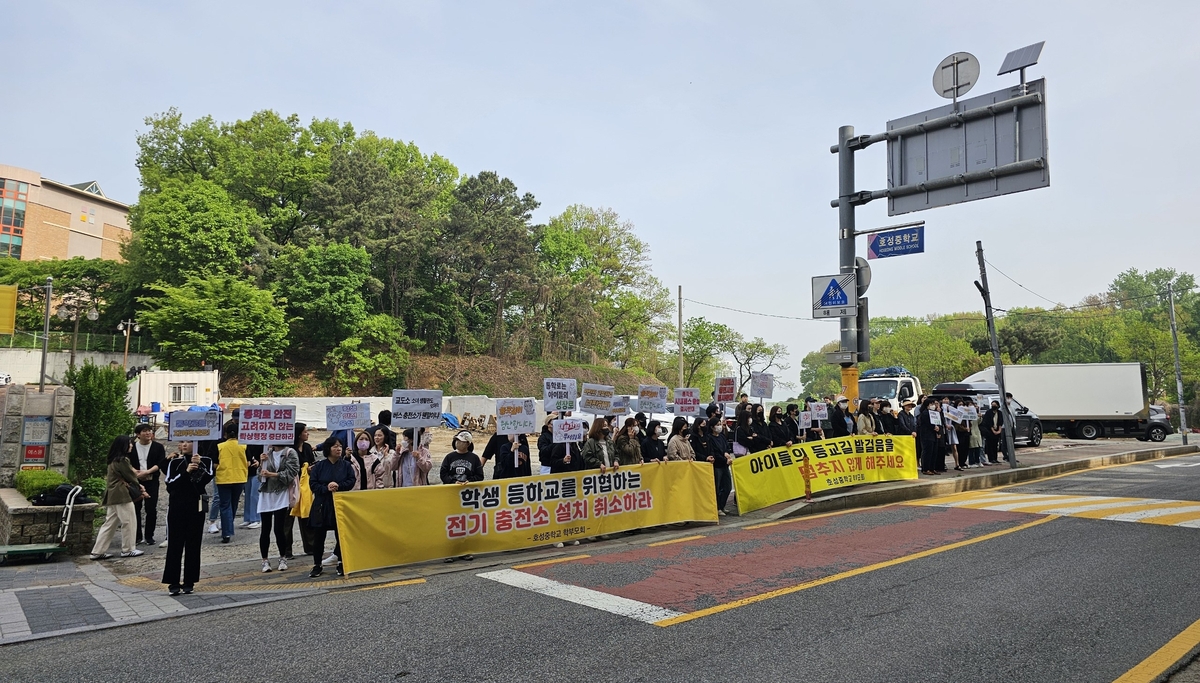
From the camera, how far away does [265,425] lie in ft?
31.9

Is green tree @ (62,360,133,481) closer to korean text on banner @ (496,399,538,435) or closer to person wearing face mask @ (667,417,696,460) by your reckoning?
korean text on banner @ (496,399,538,435)

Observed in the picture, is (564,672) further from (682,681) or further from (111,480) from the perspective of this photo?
(111,480)

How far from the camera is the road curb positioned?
42.4 feet

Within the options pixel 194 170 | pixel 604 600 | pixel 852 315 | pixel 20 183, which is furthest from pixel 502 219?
pixel 20 183

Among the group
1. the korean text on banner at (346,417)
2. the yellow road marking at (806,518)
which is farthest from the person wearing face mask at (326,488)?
the yellow road marking at (806,518)

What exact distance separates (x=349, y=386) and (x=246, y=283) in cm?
874

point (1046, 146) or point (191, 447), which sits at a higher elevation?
point (1046, 146)

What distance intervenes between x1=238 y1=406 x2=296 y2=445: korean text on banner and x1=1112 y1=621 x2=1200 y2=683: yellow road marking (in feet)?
29.9

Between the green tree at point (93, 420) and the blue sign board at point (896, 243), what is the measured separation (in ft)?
51.0

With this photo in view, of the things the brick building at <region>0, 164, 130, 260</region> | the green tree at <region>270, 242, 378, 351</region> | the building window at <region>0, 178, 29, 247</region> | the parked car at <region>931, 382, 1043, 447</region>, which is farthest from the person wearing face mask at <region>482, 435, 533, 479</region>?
the building window at <region>0, 178, 29, 247</region>

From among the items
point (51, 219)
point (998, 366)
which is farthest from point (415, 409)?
point (51, 219)

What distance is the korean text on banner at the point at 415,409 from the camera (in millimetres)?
10023

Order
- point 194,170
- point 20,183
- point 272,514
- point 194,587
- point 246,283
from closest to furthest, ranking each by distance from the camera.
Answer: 1. point 194,587
2. point 272,514
3. point 246,283
4. point 194,170
5. point 20,183

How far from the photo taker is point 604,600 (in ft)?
22.6
